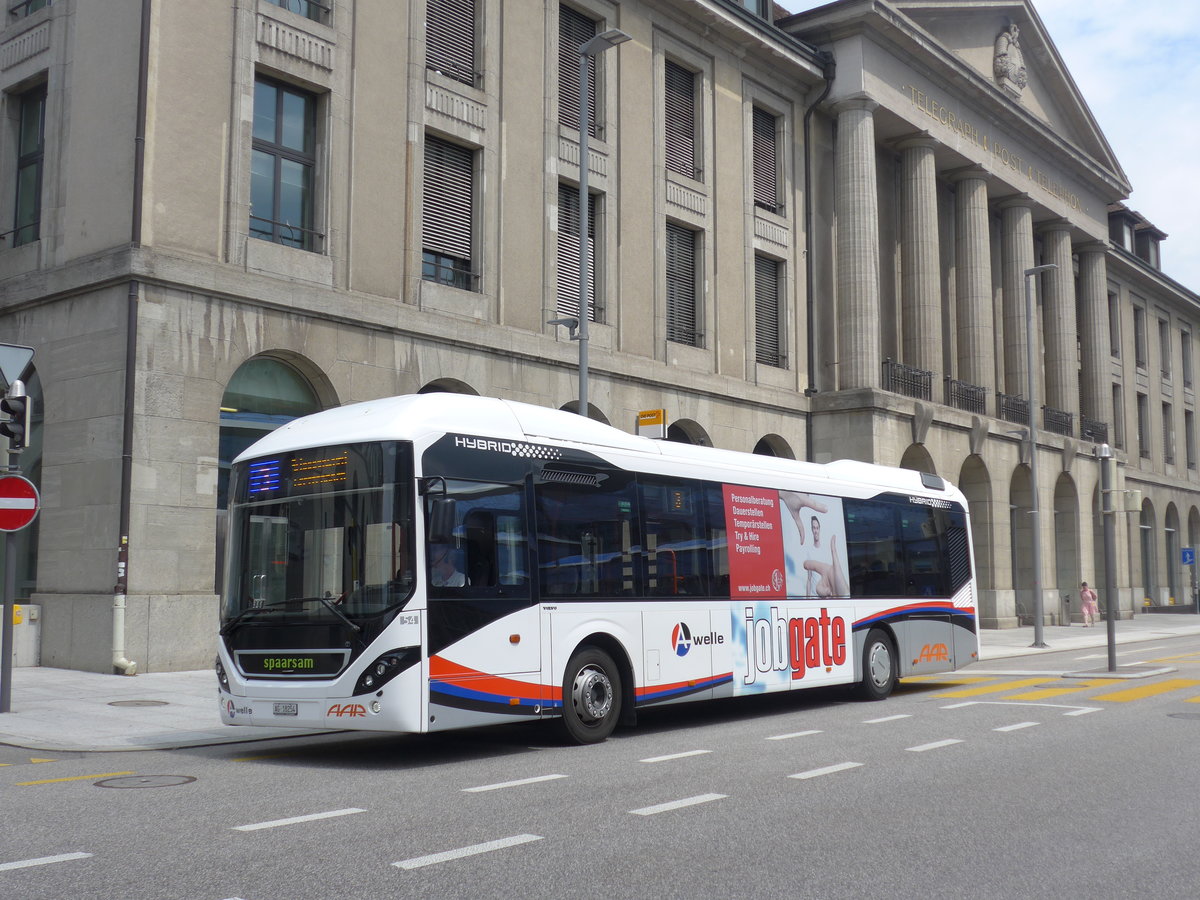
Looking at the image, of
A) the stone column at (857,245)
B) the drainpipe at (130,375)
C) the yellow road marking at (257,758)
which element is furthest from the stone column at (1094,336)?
the yellow road marking at (257,758)

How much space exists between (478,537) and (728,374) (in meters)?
19.5

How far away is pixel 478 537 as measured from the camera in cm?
1088

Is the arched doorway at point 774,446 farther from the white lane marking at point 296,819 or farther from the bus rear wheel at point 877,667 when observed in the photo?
the white lane marking at point 296,819

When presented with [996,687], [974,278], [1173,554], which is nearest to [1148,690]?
[996,687]

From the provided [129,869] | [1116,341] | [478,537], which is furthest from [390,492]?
[1116,341]

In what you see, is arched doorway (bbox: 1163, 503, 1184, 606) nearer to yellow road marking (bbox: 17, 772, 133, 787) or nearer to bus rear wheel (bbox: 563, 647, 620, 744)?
bus rear wheel (bbox: 563, 647, 620, 744)

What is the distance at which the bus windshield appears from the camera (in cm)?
1023

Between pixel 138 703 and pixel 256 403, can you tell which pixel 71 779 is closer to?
pixel 138 703

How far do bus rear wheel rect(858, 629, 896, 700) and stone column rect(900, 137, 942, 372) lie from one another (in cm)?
2047

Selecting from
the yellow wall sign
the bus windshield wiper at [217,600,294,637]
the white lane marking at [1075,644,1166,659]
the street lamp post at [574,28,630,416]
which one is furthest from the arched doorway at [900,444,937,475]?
the bus windshield wiper at [217,600,294,637]

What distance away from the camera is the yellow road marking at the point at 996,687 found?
16938 millimetres

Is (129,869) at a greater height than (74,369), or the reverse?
(74,369)

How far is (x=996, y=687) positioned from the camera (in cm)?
1803

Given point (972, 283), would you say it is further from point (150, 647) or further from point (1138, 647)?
point (150, 647)
